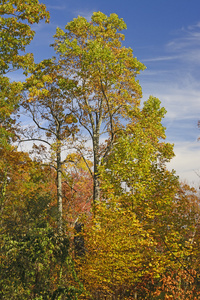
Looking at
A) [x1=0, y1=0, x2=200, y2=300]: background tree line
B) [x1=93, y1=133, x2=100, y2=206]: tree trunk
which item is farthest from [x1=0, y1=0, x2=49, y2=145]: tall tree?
[x1=93, y1=133, x2=100, y2=206]: tree trunk

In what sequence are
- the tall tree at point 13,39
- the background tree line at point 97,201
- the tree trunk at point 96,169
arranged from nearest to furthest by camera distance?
the background tree line at point 97,201, the tall tree at point 13,39, the tree trunk at point 96,169

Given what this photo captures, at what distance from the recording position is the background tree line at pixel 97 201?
21.6 ft

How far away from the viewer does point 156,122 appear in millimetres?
18547

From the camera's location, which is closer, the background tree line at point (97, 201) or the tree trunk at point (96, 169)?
the background tree line at point (97, 201)

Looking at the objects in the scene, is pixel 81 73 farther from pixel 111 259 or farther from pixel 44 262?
pixel 44 262

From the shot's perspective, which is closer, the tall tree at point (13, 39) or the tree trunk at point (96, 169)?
the tall tree at point (13, 39)

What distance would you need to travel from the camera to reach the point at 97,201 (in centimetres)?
1127

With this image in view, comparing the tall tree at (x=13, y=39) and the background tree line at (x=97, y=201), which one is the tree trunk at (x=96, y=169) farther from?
the tall tree at (x=13, y=39)

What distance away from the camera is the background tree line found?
659cm

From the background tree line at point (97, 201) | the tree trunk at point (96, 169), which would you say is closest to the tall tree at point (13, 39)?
the background tree line at point (97, 201)

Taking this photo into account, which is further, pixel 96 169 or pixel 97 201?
pixel 96 169

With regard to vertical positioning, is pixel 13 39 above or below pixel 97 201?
above

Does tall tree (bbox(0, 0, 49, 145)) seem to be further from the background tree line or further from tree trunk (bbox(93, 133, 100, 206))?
tree trunk (bbox(93, 133, 100, 206))

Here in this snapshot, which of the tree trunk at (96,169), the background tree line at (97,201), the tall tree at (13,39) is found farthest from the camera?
the tree trunk at (96,169)
